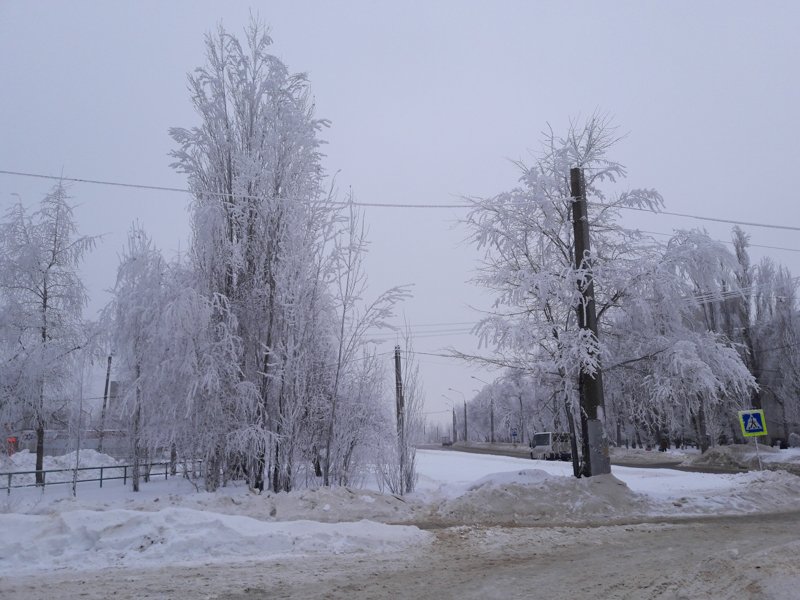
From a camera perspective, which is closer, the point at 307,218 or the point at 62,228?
the point at 307,218

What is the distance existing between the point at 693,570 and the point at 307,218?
1267 cm

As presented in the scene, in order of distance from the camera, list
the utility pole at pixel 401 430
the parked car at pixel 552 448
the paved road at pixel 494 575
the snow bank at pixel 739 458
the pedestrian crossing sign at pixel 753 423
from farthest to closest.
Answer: the parked car at pixel 552 448
the snow bank at pixel 739 458
the pedestrian crossing sign at pixel 753 423
the utility pole at pixel 401 430
the paved road at pixel 494 575

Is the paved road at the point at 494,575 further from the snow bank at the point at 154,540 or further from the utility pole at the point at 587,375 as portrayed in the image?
the utility pole at the point at 587,375

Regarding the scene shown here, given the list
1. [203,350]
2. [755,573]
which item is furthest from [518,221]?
[755,573]

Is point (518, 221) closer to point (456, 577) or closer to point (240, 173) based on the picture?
point (240, 173)

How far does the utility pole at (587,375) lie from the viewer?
602 inches

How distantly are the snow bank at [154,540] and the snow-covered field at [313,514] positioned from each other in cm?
1

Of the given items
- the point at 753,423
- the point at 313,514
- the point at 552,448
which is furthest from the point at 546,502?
the point at 552,448

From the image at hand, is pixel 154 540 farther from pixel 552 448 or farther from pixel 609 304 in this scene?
pixel 552 448

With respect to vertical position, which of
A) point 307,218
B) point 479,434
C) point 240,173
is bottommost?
point 479,434

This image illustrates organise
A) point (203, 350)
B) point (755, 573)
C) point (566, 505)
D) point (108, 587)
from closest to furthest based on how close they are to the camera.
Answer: point (755, 573) → point (108, 587) → point (566, 505) → point (203, 350)

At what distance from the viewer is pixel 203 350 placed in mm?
14586

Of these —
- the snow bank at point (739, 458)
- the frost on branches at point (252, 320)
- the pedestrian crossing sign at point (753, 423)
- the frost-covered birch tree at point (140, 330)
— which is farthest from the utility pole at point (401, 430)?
the snow bank at point (739, 458)

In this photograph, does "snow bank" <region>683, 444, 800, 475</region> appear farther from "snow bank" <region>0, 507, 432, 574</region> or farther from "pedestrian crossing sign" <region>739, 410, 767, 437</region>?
"snow bank" <region>0, 507, 432, 574</region>
